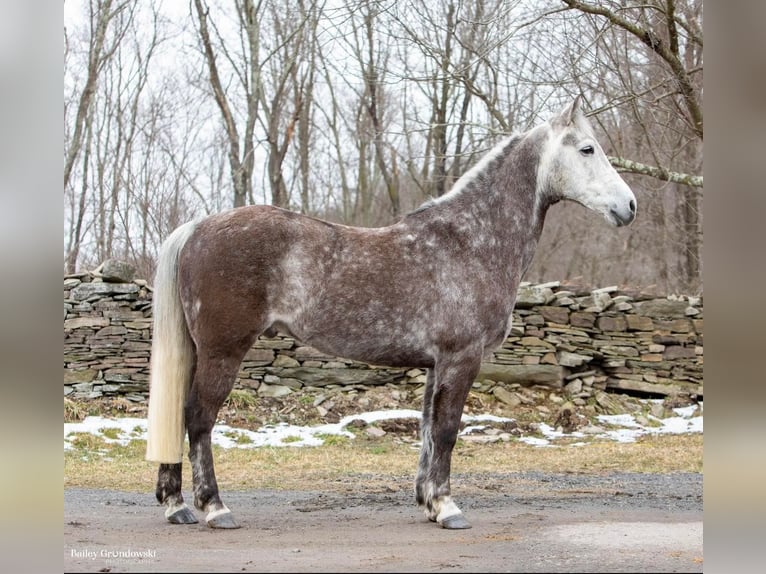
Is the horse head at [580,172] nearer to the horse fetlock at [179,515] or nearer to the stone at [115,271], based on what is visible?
the horse fetlock at [179,515]

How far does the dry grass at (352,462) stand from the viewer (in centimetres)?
680

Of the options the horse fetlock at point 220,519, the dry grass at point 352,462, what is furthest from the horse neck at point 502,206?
the dry grass at point 352,462

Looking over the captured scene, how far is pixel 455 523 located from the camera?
4449mm

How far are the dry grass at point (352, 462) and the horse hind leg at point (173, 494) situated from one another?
190cm

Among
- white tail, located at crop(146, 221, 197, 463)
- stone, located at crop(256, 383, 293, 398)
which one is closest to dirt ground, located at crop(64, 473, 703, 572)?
white tail, located at crop(146, 221, 197, 463)

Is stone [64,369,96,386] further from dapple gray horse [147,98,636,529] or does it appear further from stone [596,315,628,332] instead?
stone [596,315,628,332]

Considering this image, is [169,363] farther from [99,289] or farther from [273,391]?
[99,289]

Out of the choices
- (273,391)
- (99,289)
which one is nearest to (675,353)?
(273,391)

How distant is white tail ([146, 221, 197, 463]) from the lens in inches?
167

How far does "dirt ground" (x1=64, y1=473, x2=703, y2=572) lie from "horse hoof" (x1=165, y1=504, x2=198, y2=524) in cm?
5

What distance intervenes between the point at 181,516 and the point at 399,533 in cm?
127

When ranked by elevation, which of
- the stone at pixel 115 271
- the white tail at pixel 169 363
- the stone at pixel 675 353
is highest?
the stone at pixel 115 271
